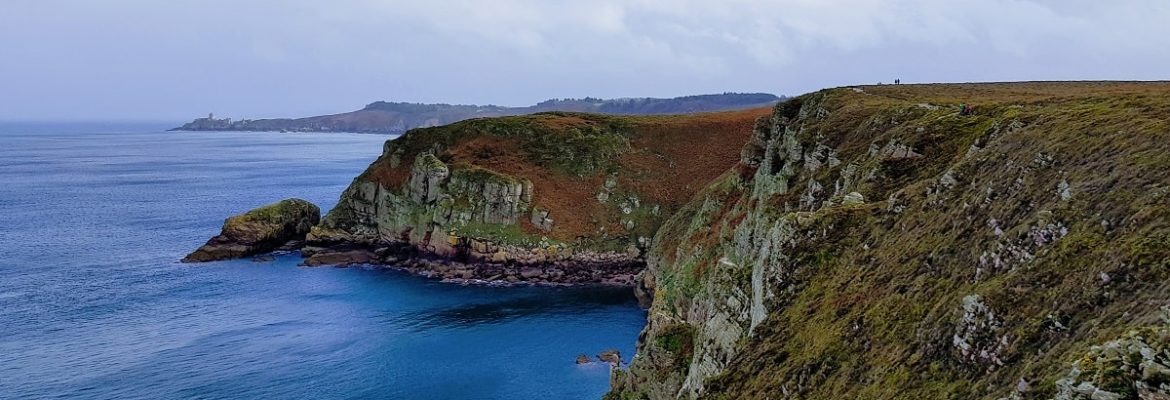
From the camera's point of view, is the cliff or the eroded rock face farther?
the cliff

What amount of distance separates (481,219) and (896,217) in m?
72.6

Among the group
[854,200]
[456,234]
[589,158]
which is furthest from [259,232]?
[854,200]

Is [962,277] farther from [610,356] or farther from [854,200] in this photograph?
[610,356]

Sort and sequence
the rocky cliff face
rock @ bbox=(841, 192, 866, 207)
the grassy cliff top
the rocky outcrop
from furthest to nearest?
the grassy cliff top < the rocky outcrop < rock @ bbox=(841, 192, 866, 207) < the rocky cliff face

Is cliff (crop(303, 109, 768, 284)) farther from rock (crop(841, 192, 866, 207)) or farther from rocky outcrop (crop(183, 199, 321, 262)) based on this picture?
rock (crop(841, 192, 866, 207))

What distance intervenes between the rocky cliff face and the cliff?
48.6 meters

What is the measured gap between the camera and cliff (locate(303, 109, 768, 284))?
96.0 metres

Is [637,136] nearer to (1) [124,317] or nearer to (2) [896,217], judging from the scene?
(1) [124,317]

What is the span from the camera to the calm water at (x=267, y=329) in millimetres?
56812

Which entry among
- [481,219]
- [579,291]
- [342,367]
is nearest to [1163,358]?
[342,367]

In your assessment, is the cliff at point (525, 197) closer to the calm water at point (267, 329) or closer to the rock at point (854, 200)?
the calm water at point (267, 329)

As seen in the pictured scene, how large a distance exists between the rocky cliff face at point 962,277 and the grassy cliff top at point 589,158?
55356 mm

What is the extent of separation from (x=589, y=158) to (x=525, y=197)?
1407 centimetres

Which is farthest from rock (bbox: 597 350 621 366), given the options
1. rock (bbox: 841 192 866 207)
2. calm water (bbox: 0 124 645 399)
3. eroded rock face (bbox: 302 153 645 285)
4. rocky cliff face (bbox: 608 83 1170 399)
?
rock (bbox: 841 192 866 207)
